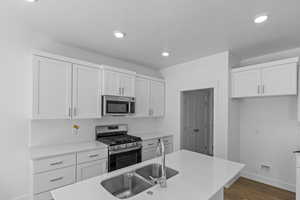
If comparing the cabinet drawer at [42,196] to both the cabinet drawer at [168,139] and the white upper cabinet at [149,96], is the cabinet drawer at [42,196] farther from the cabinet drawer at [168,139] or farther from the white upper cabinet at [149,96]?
the cabinet drawer at [168,139]

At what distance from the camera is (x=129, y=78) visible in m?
3.24

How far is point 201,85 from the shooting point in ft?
11.0

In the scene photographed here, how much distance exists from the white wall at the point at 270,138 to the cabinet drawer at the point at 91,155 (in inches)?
117

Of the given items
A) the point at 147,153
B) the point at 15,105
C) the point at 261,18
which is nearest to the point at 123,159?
the point at 147,153

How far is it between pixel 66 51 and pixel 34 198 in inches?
92.2

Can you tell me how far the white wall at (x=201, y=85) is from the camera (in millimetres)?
2975

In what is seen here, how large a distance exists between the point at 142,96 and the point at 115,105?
2.76ft

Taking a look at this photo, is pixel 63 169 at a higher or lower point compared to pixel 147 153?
higher

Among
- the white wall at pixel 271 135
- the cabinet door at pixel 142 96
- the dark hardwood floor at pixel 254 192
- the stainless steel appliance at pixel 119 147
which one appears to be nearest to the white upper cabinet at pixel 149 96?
the cabinet door at pixel 142 96

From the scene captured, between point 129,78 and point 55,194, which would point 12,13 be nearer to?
point 129,78

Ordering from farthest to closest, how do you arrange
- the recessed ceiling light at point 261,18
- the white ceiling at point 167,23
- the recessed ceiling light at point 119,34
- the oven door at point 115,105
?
the oven door at point 115,105, the recessed ceiling light at point 119,34, the recessed ceiling light at point 261,18, the white ceiling at point 167,23

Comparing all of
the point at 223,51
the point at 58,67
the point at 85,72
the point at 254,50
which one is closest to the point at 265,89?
the point at 254,50

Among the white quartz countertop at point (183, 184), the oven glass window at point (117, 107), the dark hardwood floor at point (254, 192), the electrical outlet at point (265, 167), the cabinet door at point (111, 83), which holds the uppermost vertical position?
the cabinet door at point (111, 83)

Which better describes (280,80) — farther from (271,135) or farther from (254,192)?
(254,192)
